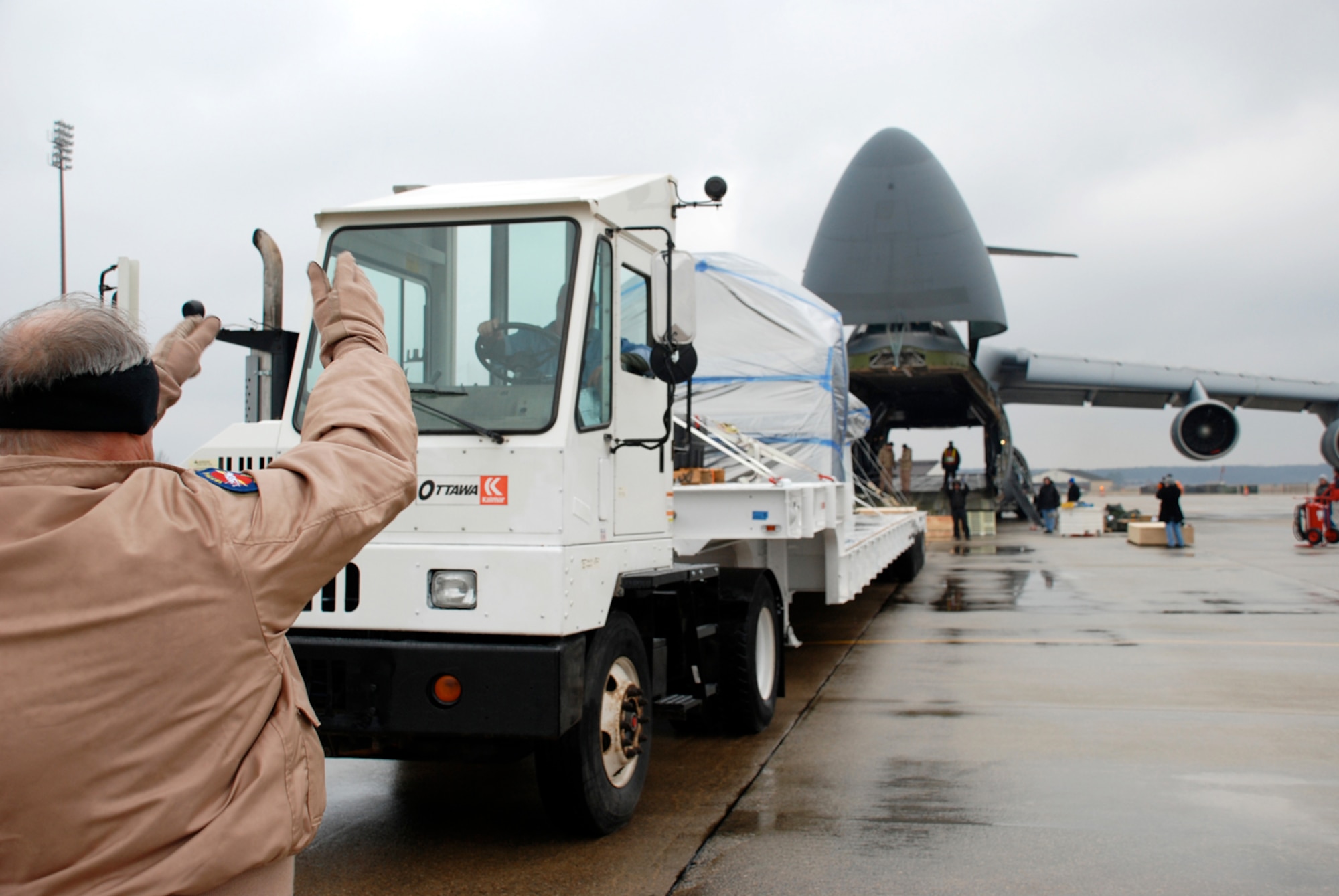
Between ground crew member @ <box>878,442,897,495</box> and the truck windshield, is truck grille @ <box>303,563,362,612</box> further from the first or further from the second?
ground crew member @ <box>878,442,897,495</box>

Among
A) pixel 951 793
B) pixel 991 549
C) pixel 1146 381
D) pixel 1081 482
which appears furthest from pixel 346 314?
pixel 1081 482

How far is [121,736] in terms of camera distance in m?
1.49

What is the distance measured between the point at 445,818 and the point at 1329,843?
12.2 feet

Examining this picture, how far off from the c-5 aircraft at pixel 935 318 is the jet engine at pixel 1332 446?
0.04 metres

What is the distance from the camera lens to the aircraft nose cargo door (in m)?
4.63

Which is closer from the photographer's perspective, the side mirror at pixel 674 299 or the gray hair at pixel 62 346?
the gray hair at pixel 62 346

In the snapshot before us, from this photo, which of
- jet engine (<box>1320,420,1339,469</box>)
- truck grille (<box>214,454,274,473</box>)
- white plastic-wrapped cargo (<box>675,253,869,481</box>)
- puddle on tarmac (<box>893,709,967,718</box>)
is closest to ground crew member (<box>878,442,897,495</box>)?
jet engine (<box>1320,420,1339,469</box>)

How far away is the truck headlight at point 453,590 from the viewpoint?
4004 mm

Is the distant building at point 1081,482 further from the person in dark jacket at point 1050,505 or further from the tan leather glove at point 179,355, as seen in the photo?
the tan leather glove at point 179,355

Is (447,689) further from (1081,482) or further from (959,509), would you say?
(1081,482)

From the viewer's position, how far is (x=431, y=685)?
Result: 3.95 m

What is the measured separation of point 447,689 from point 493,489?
0.76 m

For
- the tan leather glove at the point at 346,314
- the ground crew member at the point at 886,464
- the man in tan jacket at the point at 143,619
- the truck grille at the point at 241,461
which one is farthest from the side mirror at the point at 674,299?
the ground crew member at the point at 886,464

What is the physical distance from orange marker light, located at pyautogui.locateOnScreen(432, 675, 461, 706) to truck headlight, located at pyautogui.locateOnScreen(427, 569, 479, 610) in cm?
26
